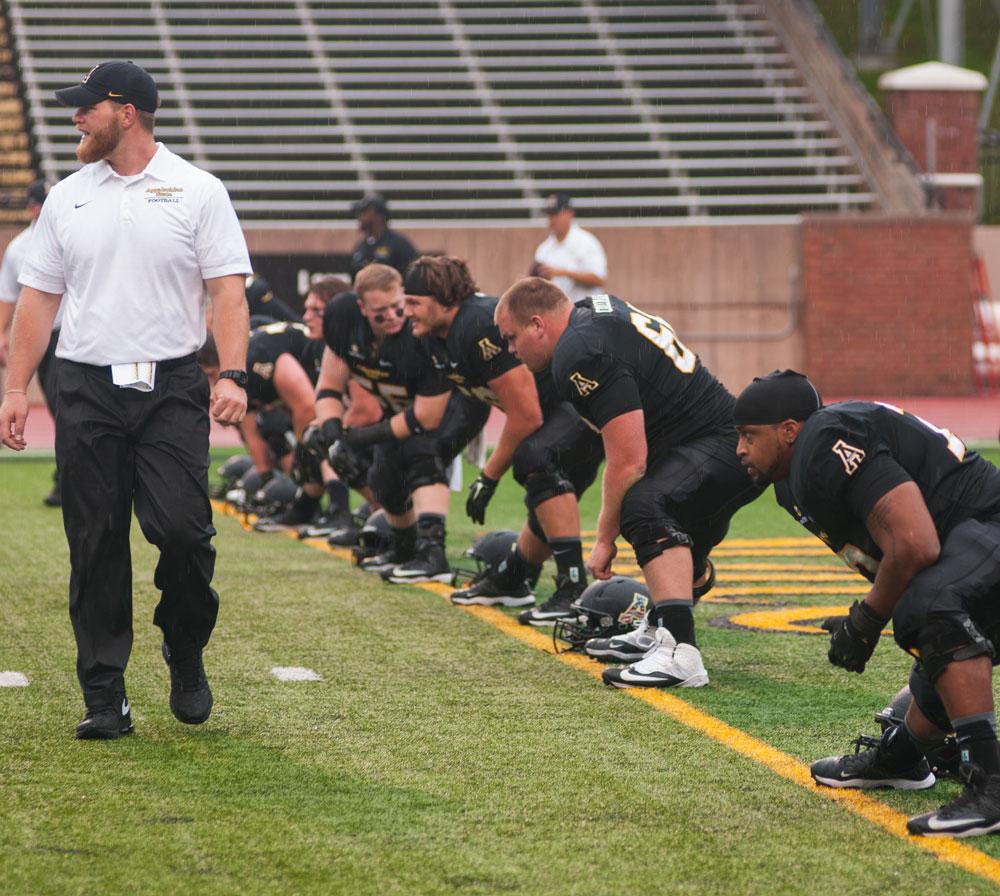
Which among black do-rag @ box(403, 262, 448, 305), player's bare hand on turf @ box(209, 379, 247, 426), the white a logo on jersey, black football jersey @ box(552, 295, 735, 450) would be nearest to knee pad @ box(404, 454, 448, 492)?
black do-rag @ box(403, 262, 448, 305)

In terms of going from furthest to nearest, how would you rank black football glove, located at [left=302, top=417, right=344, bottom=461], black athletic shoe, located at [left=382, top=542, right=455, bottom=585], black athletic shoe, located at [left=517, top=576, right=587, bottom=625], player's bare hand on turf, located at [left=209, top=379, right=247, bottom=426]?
1. black football glove, located at [left=302, top=417, right=344, bottom=461]
2. black athletic shoe, located at [left=382, top=542, right=455, bottom=585]
3. black athletic shoe, located at [left=517, top=576, right=587, bottom=625]
4. player's bare hand on turf, located at [left=209, top=379, right=247, bottom=426]

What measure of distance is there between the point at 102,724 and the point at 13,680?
105 centimetres

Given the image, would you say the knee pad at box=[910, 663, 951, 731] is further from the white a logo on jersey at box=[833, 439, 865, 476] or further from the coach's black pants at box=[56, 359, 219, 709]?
the coach's black pants at box=[56, 359, 219, 709]

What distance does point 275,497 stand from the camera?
11.5m

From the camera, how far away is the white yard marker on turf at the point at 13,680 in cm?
616

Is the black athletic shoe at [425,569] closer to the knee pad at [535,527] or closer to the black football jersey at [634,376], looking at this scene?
the knee pad at [535,527]

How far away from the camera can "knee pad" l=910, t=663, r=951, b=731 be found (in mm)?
4500

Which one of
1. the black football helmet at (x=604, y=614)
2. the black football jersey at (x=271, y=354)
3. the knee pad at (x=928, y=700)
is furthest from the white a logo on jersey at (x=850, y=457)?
the black football jersey at (x=271, y=354)

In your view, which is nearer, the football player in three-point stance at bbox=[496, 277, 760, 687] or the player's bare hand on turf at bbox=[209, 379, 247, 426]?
the player's bare hand on turf at bbox=[209, 379, 247, 426]

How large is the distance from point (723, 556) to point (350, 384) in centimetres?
227

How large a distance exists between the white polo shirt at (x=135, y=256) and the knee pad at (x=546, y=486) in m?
2.54

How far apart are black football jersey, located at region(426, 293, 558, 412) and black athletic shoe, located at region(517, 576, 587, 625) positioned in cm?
80

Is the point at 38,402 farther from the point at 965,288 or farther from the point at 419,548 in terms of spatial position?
the point at 419,548

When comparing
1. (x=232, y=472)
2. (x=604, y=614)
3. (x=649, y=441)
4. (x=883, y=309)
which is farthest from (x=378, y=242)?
(x=883, y=309)
